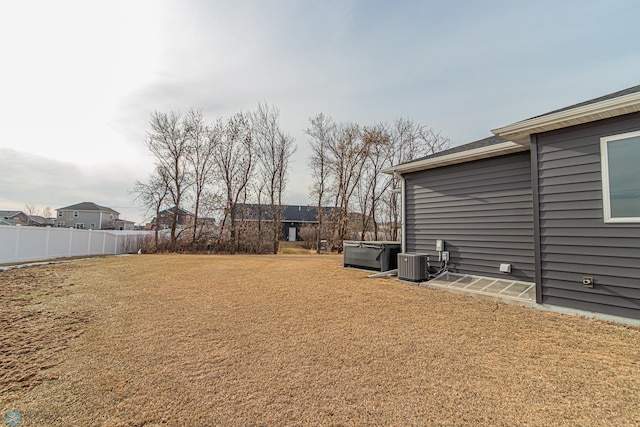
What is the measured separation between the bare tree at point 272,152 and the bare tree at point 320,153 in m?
1.56

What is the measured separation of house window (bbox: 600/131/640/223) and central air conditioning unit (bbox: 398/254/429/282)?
118 inches

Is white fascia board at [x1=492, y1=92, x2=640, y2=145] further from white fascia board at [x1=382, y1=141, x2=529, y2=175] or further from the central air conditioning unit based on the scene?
the central air conditioning unit

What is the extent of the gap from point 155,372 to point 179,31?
7368 mm

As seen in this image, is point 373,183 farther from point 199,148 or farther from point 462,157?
point 462,157

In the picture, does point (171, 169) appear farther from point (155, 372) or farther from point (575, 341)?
point (575, 341)

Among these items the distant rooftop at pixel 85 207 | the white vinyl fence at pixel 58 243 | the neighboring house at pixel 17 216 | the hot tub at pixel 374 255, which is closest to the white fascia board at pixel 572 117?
the hot tub at pixel 374 255

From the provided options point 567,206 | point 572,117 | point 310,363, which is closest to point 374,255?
point 567,206

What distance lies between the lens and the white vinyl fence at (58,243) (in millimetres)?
8922

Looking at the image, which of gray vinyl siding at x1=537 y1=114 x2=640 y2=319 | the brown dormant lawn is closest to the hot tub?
the brown dormant lawn

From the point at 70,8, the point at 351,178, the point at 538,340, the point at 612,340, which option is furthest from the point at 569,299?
the point at 351,178

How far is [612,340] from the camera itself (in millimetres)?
3010

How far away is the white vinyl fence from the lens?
8.92 m

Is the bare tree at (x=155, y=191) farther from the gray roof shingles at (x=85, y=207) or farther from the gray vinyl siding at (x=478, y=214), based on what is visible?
the gray roof shingles at (x=85, y=207)

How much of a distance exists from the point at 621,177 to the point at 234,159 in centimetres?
1677
